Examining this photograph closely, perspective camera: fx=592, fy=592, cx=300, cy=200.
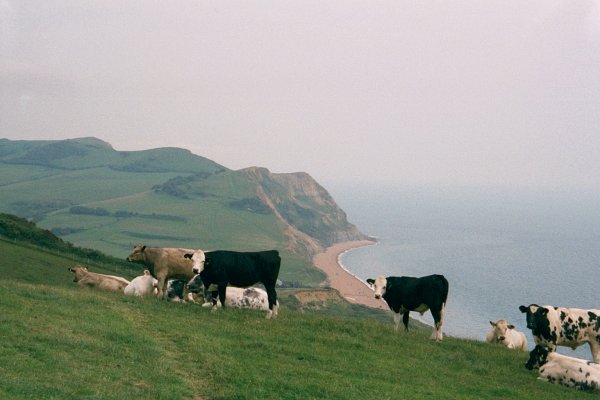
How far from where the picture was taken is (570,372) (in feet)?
62.3

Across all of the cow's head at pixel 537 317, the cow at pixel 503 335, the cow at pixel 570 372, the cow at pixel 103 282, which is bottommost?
the cow at pixel 503 335

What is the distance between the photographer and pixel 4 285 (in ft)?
75.3

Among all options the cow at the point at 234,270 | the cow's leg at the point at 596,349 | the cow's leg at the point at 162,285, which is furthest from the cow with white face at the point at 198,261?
the cow's leg at the point at 596,349

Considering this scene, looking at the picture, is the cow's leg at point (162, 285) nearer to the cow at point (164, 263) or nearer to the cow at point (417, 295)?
the cow at point (164, 263)

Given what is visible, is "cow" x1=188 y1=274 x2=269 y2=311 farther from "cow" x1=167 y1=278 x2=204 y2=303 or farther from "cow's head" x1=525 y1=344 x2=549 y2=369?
"cow's head" x1=525 y1=344 x2=549 y2=369

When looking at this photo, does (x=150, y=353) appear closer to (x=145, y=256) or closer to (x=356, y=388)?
(x=356, y=388)

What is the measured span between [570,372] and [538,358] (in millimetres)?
1292

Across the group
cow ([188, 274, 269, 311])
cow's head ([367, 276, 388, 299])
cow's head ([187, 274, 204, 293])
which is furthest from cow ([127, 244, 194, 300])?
cow's head ([367, 276, 388, 299])

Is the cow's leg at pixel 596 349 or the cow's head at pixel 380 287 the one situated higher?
the cow's head at pixel 380 287

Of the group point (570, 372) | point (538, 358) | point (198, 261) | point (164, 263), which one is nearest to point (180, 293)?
point (164, 263)

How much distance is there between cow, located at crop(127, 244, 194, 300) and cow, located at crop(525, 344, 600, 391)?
1568 centimetres

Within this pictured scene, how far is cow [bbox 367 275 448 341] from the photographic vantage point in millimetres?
23094

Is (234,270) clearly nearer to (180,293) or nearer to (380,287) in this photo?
(180,293)

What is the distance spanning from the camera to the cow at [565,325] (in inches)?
829
